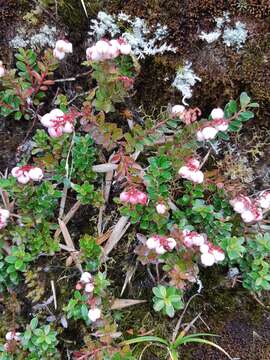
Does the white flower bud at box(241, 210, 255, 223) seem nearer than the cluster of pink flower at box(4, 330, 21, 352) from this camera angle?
Yes

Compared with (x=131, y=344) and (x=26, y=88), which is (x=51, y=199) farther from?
(x=131, y=344)

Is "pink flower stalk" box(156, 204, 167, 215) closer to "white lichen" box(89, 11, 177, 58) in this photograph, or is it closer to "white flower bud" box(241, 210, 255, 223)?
"white flower bud" box(241, 210, 255, 223)

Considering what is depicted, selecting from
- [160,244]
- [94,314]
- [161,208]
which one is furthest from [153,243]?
[94,314]

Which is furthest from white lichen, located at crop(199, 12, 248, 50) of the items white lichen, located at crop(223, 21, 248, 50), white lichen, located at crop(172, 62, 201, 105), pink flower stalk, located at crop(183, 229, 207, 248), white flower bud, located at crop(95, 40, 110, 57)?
pink flower stalk, located at crop(183, 229, 207, 248)

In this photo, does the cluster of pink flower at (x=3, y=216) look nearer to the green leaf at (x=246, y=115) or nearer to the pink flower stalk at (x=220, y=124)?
the pink flower stalk at (x=220, y=124)

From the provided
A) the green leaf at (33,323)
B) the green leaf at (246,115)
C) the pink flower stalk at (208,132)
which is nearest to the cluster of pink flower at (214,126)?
the pink flower stalk at (208,132)

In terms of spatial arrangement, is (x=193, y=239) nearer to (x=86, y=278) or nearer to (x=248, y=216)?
(x=248, y=216)
